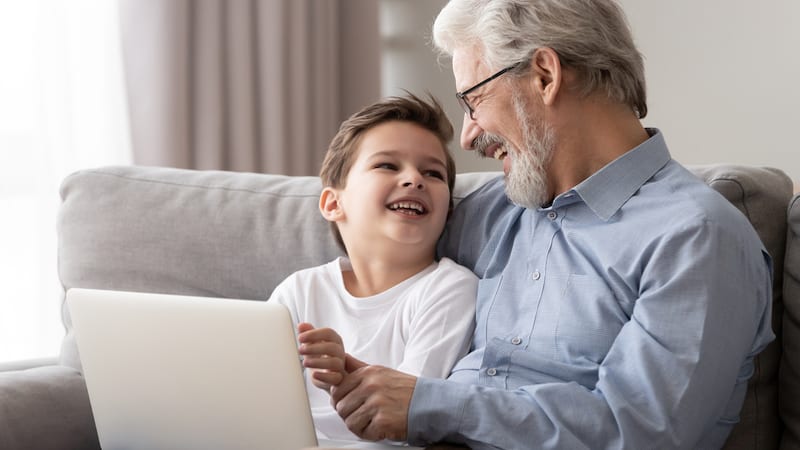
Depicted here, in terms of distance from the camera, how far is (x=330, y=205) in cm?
180

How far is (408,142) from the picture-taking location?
5.64 feet

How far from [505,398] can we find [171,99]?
6.34 ft

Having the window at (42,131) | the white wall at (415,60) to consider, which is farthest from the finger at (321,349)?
the white wall at (415,60)

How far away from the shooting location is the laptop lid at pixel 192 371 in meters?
1.21

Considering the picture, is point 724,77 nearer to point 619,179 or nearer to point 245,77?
point 619,179

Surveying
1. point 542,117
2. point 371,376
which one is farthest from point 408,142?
point 371,376

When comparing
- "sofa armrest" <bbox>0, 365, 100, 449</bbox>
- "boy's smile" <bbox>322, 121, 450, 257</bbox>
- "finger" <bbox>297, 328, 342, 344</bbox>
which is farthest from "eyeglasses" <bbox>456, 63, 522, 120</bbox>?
"sofa armrest" <bbox>0, 365, 100, 449</bbox>

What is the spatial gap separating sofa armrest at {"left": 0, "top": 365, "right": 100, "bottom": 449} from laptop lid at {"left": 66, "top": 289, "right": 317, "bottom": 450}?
0.28 m

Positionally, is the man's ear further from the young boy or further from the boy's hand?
the boy's hand

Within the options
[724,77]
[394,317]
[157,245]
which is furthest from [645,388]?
[724,77]

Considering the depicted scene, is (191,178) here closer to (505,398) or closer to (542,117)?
(542,117)

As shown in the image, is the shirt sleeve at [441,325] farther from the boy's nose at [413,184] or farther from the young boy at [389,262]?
the boy's nose at [413,184]

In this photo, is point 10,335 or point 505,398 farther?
point 10,335

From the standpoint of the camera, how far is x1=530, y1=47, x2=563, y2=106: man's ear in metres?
1.50
